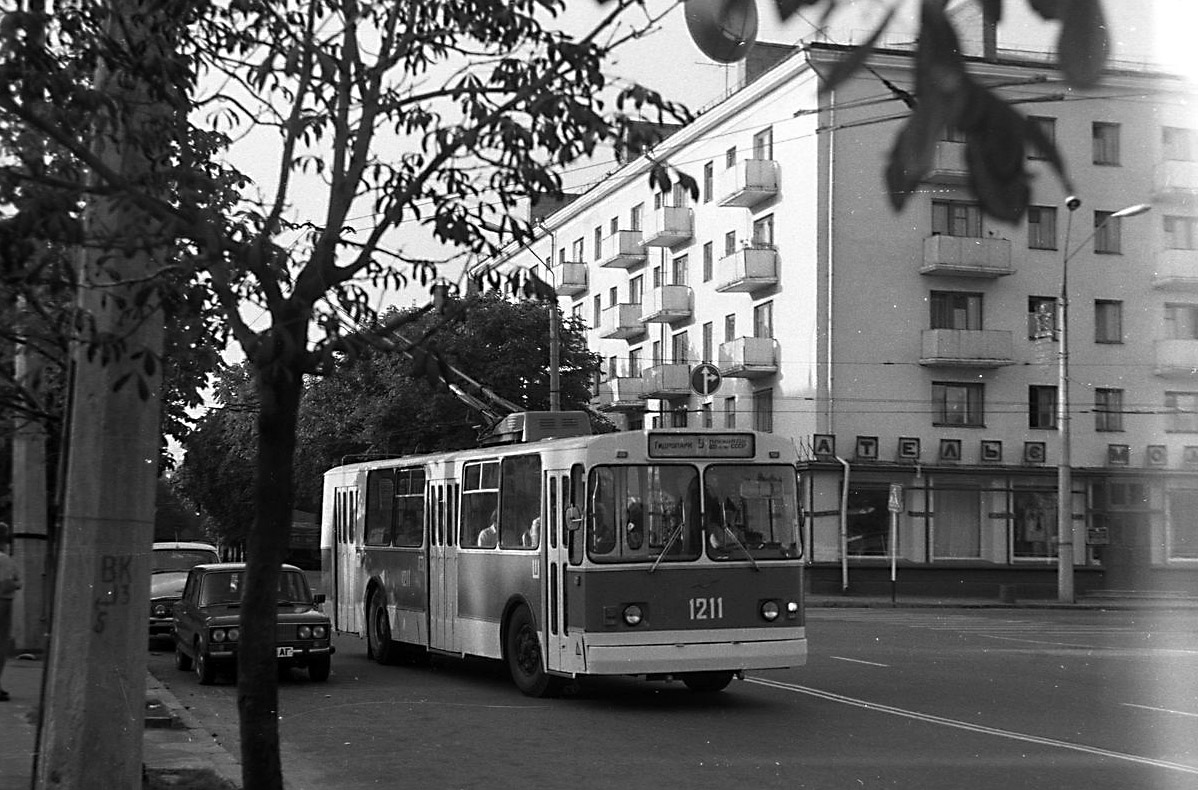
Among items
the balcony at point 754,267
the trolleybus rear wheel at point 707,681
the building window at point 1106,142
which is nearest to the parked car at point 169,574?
the trolleybus rear wheel at point 707,681

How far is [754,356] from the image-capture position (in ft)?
157

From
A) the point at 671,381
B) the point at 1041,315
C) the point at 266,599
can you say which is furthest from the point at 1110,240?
the point at 266,599

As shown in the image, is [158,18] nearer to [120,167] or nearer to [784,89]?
[120,167]

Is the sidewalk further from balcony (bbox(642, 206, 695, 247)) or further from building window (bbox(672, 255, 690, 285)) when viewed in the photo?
building window (bbox(672, 255, 690, 285))

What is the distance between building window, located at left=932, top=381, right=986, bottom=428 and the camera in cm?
4669

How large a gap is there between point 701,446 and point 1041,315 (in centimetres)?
3396

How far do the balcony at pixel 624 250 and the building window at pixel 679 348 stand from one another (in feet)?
14.6

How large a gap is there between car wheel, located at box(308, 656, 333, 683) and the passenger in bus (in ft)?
7.12

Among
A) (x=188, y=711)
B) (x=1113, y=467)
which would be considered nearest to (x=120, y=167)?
(x=188, y=711)

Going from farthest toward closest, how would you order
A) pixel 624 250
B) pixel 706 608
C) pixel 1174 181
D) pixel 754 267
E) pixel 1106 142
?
1. pixel 624 250
2. pixel 1174 181
3. pixel 754 267
4. pixel 1106 142
5. pixel 706 608

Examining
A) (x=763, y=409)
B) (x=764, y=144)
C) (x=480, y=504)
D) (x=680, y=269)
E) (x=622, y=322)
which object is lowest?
(x=480, y=504)

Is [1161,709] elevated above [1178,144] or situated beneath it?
situated beneath

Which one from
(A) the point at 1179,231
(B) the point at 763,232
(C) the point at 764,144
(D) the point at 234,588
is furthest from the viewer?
(B) the point at 763,232

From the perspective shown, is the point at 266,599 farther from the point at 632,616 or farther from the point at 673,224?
the point at 673,224
